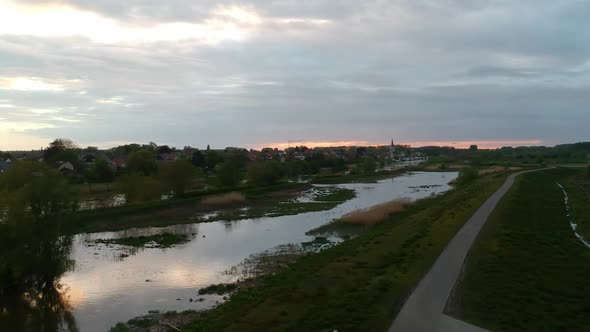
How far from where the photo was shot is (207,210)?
49281 mm

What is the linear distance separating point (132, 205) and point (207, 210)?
831 centimetres

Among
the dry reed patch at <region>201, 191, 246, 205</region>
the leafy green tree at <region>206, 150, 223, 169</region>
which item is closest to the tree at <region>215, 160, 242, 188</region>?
the dry reed patch at <region>201, 191, 246, 205</region>

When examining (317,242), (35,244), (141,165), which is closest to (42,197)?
(35,244)

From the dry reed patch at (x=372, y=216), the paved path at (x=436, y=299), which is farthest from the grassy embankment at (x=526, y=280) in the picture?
the dry reed patch at (x=372, y=216)

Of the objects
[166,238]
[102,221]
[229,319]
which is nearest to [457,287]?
[229,319]

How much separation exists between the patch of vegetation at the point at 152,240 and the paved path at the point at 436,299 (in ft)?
62.3

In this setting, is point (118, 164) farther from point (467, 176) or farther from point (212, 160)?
point (467, 176)

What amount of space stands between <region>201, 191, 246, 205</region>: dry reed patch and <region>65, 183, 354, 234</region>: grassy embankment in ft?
2.25

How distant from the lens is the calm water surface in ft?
56.5

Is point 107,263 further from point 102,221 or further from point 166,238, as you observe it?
point 102,221

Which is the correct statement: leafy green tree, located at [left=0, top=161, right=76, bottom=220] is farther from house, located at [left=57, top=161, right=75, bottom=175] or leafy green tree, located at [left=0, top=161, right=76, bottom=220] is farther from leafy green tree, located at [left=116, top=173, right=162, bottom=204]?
house, located at [left=57, top=161, right=75, bottom=175]

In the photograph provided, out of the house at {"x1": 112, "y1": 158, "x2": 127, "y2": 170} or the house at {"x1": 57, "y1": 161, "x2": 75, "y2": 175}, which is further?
the house at {"x1": 112, "y1": 158, "x2": 127, "y2": 170}

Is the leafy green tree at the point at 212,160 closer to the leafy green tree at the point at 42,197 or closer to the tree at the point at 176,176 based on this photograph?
the tree at the point at 176,176

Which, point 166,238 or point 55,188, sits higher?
point 55,188
